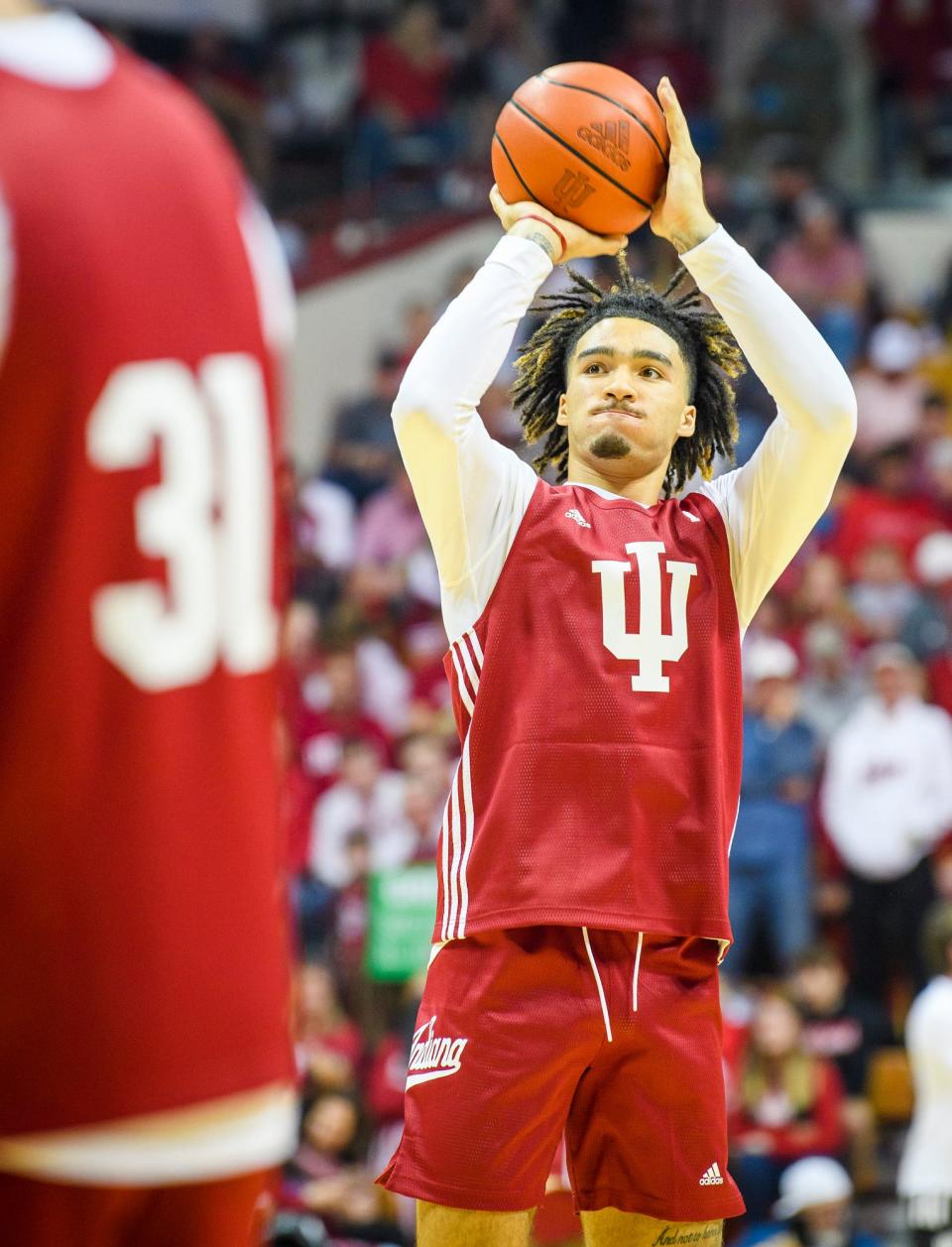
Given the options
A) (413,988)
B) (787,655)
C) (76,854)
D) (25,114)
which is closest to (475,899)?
(76,854)

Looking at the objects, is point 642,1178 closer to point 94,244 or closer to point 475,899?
point 475,899

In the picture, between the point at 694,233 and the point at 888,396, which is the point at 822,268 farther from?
the point at 694,233

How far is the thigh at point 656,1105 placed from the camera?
3.29 metres

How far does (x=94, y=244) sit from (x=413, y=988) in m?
6.76

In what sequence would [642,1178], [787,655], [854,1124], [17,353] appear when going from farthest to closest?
[787,655] < [854,1124] < [642,1178] < [17,353]

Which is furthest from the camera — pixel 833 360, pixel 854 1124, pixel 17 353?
pixel 854 1124

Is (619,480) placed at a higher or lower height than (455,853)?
higher

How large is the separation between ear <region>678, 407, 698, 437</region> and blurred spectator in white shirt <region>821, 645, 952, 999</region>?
5.07 m

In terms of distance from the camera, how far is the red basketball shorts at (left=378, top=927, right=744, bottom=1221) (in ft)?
10.6

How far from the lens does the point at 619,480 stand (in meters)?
3.69

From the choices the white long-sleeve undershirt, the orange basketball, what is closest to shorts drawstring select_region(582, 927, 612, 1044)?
the white long-sleeve undershirt

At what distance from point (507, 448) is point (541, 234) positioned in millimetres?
417

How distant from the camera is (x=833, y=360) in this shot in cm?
356

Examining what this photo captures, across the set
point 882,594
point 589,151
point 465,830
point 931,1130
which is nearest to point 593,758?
point 465,830
